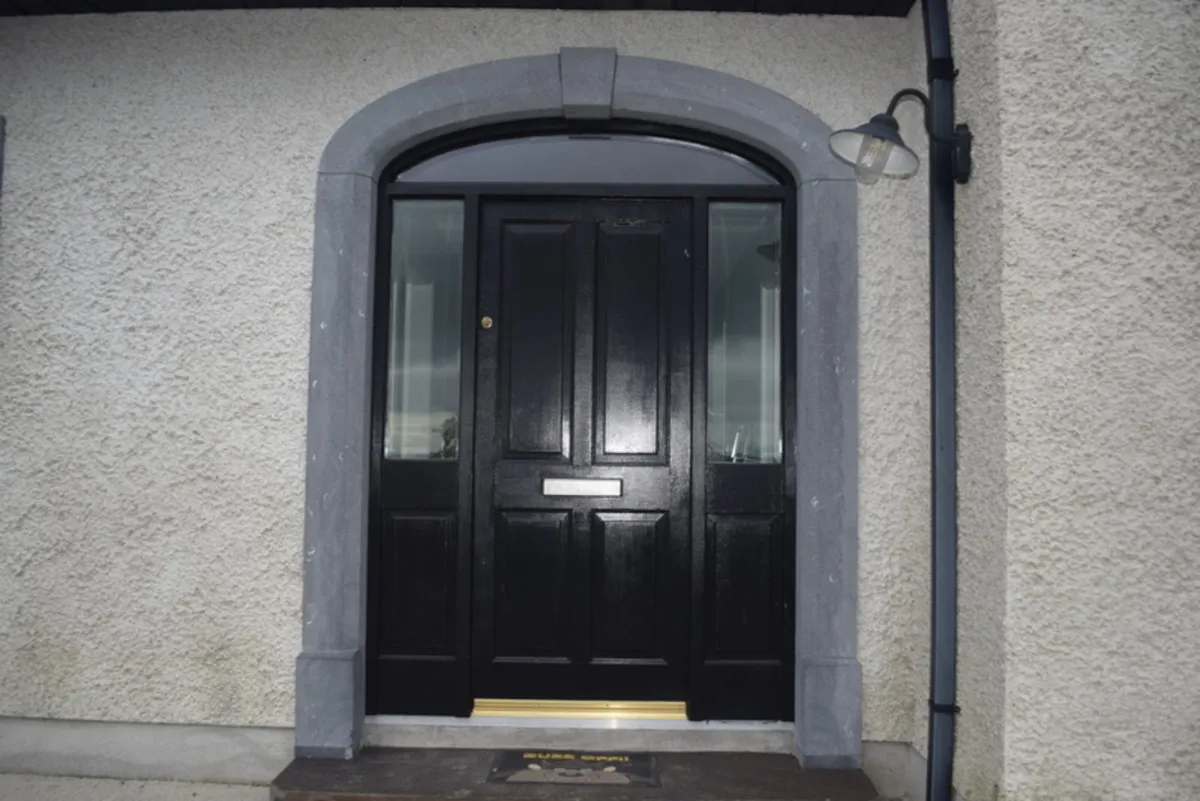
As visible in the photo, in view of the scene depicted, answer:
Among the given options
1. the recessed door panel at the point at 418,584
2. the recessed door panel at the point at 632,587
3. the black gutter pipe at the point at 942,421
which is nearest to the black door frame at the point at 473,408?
the recessed door panel at the point at 418,584

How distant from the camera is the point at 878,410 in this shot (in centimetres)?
351

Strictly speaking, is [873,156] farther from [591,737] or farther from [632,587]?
[591,737]

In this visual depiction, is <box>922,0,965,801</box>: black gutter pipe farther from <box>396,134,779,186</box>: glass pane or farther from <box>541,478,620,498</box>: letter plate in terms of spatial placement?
<box>541,478,620,498</box>: letter plate

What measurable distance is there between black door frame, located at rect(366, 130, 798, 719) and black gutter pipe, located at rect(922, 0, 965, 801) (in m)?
0.67

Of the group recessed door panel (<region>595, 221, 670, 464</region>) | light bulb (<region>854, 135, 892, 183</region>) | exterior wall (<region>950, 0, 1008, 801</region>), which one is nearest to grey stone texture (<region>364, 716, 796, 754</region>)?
exterior wall (<region>950, 0, 1008, 801</region>)

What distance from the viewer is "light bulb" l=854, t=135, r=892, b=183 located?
2965 mm

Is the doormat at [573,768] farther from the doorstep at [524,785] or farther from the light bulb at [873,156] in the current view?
the light bulb at [873,156]

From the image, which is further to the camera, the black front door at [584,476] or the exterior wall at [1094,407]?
the black front door at [584,476]

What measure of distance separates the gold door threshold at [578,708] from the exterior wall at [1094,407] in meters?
1.37

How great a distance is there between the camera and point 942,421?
3141mm

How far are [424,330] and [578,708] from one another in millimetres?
1889

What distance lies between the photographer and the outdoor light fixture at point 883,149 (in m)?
2.95

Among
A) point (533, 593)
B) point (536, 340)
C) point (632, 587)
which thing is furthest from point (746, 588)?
point (536, 340)

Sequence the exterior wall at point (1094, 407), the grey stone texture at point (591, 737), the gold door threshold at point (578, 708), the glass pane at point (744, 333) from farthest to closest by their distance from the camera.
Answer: the glass pane at point (744, 333) < the gold door threshold at point (578, 708) < the grey stone texture at point (591, 737) < the exterior wall at point (1094, 407)
